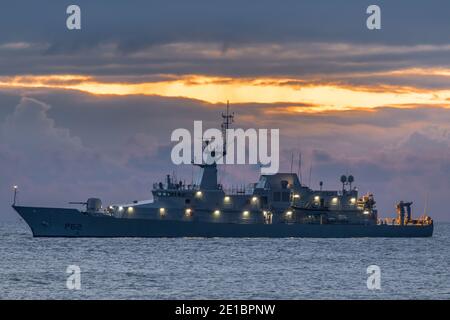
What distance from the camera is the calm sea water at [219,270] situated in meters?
46.2

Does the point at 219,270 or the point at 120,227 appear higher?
the point at 120,227

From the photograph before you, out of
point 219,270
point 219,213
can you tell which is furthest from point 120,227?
point 219,270

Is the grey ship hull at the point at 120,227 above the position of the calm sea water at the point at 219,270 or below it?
above

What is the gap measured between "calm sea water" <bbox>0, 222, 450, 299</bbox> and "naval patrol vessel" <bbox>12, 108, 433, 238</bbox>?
1966 millimetres

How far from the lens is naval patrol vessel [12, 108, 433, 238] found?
303 feet

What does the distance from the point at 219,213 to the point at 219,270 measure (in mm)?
34696

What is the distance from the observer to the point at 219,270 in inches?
2329

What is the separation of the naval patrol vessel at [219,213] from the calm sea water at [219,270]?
1.97 meters

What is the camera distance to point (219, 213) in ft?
308

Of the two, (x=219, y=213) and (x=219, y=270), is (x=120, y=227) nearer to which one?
(x=219, y=213)

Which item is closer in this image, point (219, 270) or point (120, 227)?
point (219, 270)

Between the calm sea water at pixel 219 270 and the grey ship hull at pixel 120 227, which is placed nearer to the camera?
the calm sea water at pixel 219 270

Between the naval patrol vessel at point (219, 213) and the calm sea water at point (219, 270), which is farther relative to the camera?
the naval patrol vessel at point (219, 213)
